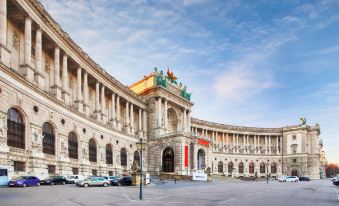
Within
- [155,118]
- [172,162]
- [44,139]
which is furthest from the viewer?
[155,118]

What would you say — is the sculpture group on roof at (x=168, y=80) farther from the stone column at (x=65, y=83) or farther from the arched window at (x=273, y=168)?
the arched window at (x=273, y=168)

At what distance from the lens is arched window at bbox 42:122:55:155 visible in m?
40.0

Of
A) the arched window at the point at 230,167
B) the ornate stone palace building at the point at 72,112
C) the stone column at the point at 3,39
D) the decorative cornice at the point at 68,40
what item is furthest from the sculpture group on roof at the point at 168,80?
the stone column at the point at 3,39

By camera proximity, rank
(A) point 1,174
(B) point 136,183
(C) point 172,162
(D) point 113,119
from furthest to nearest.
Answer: (C) point 172,162 → (D) point 113,119 → (B) point 136,183 → (A) point 1,174

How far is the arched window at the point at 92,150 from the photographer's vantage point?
54166 mm

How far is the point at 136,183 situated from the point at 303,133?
326 ft

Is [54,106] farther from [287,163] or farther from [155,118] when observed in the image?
[287,163]

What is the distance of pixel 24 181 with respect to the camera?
104ft

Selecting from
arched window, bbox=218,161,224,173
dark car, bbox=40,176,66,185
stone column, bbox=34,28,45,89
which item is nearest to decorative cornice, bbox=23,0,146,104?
stone column, bbox=34,28,45,89

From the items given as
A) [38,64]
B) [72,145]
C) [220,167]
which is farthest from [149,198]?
[220,167]

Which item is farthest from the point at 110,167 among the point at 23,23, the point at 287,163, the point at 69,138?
the point at 287,163

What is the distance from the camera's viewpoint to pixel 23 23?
1628 inches

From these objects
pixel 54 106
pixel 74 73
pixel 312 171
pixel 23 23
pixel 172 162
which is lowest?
pixel 312 171

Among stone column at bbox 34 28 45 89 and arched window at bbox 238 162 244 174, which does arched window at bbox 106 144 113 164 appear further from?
arched window at bbox 238 162 244 174
